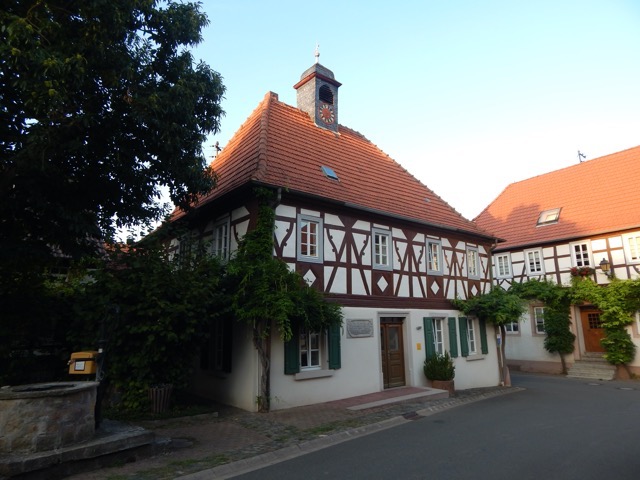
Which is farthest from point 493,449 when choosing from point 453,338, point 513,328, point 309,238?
point 513,328

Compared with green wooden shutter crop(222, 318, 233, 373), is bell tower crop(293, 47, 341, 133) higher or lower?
higher

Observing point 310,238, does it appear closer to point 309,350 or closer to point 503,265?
point 309,350

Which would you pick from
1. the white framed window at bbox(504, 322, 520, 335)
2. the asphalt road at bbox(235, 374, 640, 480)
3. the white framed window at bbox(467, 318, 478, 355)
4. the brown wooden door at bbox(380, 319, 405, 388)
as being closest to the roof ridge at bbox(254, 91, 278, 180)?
the brown wooden door at bbox(380, 319, 405, 388)

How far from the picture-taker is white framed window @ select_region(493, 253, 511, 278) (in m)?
23.8

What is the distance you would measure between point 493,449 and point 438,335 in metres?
8.24

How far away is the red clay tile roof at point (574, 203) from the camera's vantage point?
67.4 feet

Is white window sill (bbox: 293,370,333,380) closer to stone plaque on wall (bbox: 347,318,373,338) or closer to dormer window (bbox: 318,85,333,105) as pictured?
stone plaque on wall (bbox: 347,318,373,338)

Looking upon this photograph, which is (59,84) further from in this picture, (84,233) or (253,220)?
(253,220)

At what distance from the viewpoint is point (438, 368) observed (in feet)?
44.3

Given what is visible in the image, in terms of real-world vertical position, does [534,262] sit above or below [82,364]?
above

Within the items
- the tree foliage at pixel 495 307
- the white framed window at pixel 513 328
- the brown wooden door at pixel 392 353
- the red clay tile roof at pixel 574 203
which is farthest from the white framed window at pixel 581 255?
the brown wooden door at pixel 392 353

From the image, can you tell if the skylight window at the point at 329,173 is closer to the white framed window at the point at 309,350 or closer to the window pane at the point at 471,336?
the white framed window at the point at 309,350

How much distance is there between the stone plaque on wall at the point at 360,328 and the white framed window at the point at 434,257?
3741mm

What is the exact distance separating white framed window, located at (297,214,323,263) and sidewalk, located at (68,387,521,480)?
12.8 feet
